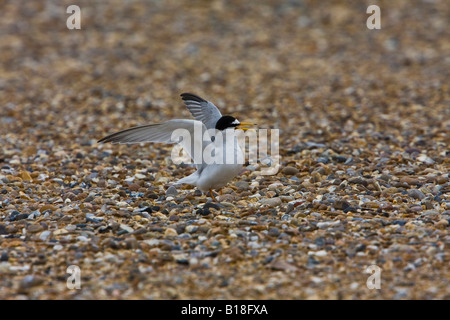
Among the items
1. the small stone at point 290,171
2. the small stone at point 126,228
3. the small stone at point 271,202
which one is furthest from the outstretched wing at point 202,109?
the small stone at point 126,228

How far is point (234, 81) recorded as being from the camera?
1167cm

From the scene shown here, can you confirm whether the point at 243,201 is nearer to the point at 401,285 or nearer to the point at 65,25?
the point at 401,285

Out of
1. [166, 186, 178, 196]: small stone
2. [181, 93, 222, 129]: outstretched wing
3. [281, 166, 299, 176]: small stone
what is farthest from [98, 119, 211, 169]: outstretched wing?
[281, 166, 299, 176]: small stone

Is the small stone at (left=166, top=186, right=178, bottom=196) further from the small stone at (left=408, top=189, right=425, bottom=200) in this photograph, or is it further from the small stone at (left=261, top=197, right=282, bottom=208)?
the small stone at (left=408, top=189, right=425, bottom=200)

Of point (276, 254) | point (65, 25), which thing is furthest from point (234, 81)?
point (276, 254)

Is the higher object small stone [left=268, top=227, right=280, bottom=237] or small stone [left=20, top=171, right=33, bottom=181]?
small stone [left=20, top=171, right=33, bottom=181]

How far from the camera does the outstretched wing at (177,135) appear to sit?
5.87 meters

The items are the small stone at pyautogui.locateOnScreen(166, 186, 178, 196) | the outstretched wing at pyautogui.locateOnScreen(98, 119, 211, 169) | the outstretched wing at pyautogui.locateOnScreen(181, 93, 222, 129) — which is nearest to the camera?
the outstretched wing at pyautogui.locateOnScreen(98, 119, 211, 169)

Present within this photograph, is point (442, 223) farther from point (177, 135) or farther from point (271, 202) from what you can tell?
point (177, 135)

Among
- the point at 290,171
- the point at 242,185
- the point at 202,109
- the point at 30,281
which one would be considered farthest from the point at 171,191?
the point at 30,281

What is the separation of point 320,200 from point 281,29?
867cm

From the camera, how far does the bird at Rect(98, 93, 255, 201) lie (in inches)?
226

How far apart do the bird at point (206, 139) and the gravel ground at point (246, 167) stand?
0.28m

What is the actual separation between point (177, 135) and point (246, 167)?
1.49 metres
